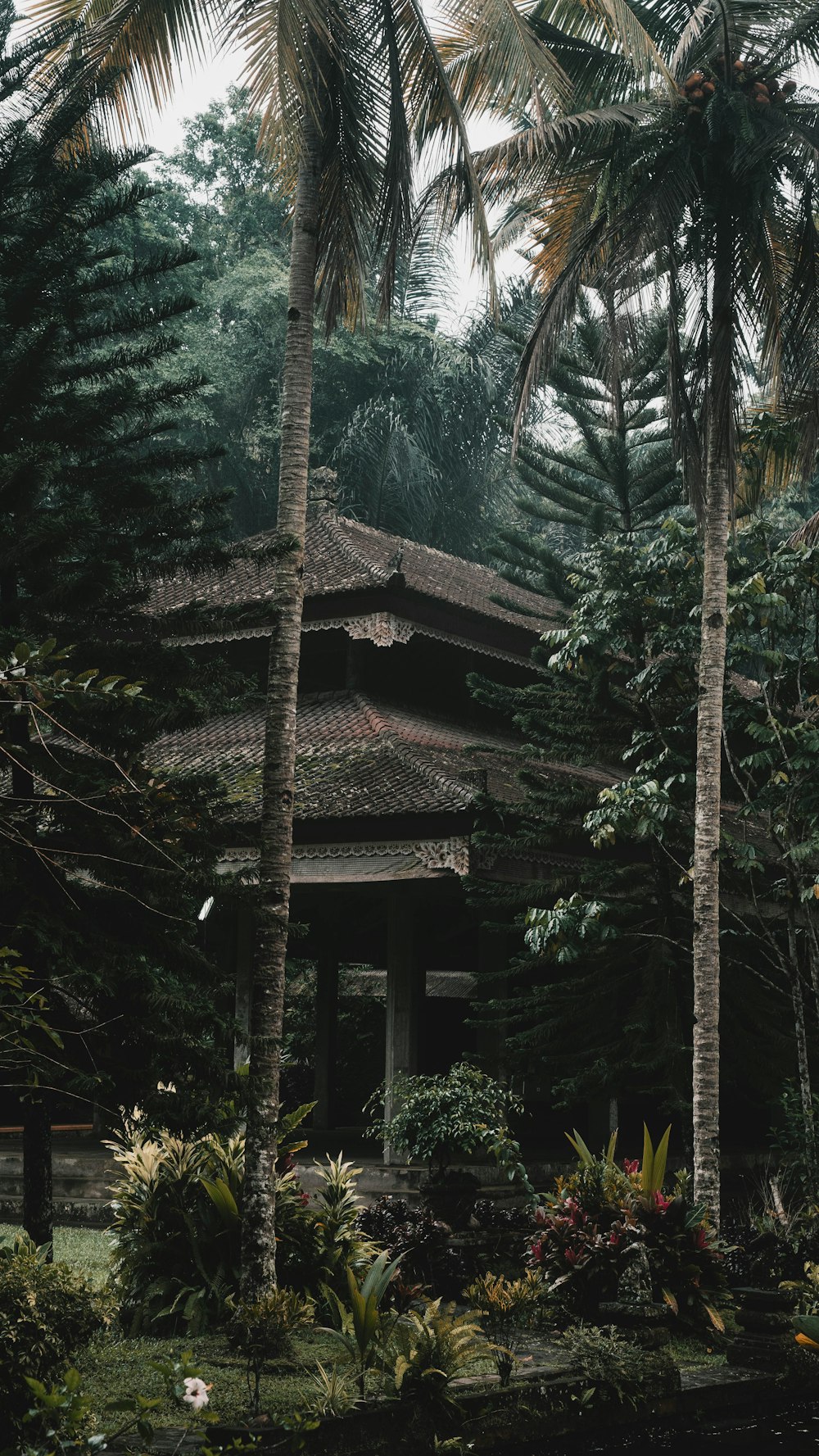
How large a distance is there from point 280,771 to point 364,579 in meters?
8.14

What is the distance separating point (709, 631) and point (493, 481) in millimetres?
24630

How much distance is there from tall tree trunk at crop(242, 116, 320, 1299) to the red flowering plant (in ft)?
6.29

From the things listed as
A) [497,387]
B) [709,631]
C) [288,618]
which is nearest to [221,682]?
[288,618]

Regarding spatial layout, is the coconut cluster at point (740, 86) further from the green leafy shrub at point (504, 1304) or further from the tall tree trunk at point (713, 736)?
the green leafy shrub at point (504, 1304)

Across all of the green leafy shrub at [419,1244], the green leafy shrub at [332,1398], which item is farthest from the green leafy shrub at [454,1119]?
the green leafy shrub at [332,1398]

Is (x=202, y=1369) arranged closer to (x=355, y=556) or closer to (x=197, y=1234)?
(x=197, y=1234)

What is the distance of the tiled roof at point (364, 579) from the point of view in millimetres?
15766

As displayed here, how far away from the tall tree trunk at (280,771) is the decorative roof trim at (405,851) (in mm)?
4438

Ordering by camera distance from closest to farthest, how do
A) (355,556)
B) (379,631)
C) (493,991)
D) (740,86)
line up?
(740,86)
(493,991)
(379,631)
(355,556)

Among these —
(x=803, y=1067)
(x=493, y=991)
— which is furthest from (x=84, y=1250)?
(x=803, y=1067)

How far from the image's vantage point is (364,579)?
15.6m

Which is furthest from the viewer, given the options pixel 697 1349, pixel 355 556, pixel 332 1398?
pixel 355 556

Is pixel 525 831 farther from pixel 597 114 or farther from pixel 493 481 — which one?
pixel 493 481

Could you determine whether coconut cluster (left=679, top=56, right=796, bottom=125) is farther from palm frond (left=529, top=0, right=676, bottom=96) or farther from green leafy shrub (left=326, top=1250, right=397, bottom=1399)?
green leafy shrub (left=326, top=1250, right=397, bottom=1399)
